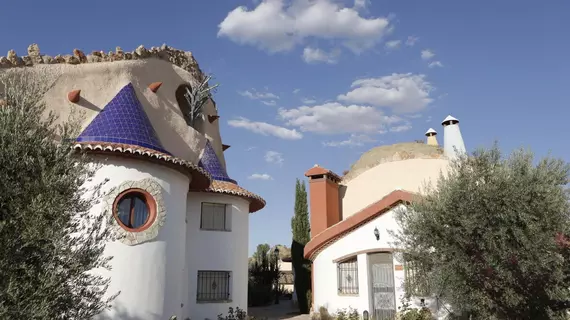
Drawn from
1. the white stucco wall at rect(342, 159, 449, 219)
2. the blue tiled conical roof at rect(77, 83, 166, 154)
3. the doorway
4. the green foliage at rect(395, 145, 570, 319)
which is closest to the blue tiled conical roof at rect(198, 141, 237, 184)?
the blue tiled conical roof at rect(77, 83, 166, 154)

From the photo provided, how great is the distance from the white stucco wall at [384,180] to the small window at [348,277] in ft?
17.3

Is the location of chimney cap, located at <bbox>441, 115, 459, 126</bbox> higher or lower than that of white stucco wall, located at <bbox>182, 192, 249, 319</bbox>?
higher

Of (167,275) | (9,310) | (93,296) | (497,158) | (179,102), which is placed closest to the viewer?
(9,310)

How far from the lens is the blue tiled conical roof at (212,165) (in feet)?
59.7

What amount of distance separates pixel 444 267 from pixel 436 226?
3.24ft

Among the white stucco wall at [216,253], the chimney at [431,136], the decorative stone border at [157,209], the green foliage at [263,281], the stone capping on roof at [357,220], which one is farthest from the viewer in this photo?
the green foliage at [263,281]

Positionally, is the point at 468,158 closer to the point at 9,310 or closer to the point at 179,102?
the point at 9,310

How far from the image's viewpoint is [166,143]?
1712 cm

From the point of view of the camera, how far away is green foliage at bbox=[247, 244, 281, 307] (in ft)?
95.6

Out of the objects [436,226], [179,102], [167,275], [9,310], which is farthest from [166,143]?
[9,310]

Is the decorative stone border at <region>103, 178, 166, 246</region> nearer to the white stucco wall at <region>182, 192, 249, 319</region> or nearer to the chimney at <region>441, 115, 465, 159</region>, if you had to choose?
the white stucco wall at <region>182, 192, 249, 319</region>

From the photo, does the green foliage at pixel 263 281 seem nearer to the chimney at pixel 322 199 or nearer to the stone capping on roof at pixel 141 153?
the chimney at pixel 322 199

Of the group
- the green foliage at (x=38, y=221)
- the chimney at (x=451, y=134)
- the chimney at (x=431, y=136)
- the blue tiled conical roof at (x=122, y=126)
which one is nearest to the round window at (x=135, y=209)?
the blue tiled conical roof at (x=122, y=126)

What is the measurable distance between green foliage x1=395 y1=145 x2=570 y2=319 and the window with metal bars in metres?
8.54
